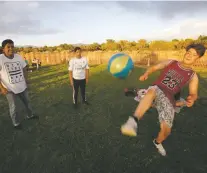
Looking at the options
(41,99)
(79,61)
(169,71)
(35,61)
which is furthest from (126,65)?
(35,61)

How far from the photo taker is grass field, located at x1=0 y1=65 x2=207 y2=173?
3.73 metres

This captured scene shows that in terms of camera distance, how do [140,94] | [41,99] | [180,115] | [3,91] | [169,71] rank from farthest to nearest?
[41,99]
[180,115]
[3,91]
[140,94]
[169,71]

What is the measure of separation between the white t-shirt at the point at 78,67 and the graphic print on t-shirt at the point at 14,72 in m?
1.66

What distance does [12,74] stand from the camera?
16.4 ft

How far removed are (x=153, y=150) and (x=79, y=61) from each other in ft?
11.7

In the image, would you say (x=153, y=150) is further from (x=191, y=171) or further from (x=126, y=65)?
(x=126, y=65)

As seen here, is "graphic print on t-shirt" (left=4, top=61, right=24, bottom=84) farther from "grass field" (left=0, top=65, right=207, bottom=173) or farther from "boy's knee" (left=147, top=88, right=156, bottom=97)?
"boy's knee" (left=147, top=88, right=156, bottom=97)

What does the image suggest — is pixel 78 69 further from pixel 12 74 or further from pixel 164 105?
pixel 164 105

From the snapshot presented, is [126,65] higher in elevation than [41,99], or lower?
higher

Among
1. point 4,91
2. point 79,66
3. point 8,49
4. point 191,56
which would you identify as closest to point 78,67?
point 79,66

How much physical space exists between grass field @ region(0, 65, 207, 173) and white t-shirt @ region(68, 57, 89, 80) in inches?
44.3

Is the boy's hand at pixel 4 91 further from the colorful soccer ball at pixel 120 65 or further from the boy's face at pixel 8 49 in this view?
the colorful soccer ball at pixel 120 65

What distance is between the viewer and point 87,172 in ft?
11.6

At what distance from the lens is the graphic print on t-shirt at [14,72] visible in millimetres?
4945
